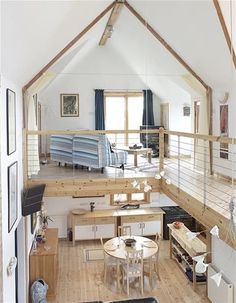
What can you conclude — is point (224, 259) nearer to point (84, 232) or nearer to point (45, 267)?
point (45, 267)

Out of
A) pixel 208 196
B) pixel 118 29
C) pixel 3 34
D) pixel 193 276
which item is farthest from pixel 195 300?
pixel 118 29

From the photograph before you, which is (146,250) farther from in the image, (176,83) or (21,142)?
(176,83)

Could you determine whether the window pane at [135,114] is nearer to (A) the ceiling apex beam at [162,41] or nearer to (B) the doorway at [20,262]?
(A) the ceiling apex beam at [162,41]

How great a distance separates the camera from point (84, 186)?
689 centimetres

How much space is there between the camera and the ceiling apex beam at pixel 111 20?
7.04 m

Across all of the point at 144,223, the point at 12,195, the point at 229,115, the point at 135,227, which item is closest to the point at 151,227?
the point at 144,223

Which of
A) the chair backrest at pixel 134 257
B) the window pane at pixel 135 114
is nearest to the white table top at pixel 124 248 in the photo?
the chair backrest at pixel 134 257

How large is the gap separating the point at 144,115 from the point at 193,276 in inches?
259

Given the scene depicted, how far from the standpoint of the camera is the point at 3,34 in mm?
3641

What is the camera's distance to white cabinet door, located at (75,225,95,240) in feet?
33.0

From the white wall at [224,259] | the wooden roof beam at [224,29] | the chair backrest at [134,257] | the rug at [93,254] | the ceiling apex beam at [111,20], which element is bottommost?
the rug at [93,254]

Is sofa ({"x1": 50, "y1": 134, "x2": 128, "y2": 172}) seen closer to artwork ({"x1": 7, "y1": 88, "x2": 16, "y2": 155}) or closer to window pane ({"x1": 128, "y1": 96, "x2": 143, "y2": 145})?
artwork ({"x1": 7, "y1": 88, "x2": 16, "y2": 155})

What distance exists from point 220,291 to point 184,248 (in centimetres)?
196

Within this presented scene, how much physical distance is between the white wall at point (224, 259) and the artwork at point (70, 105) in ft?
24.0
